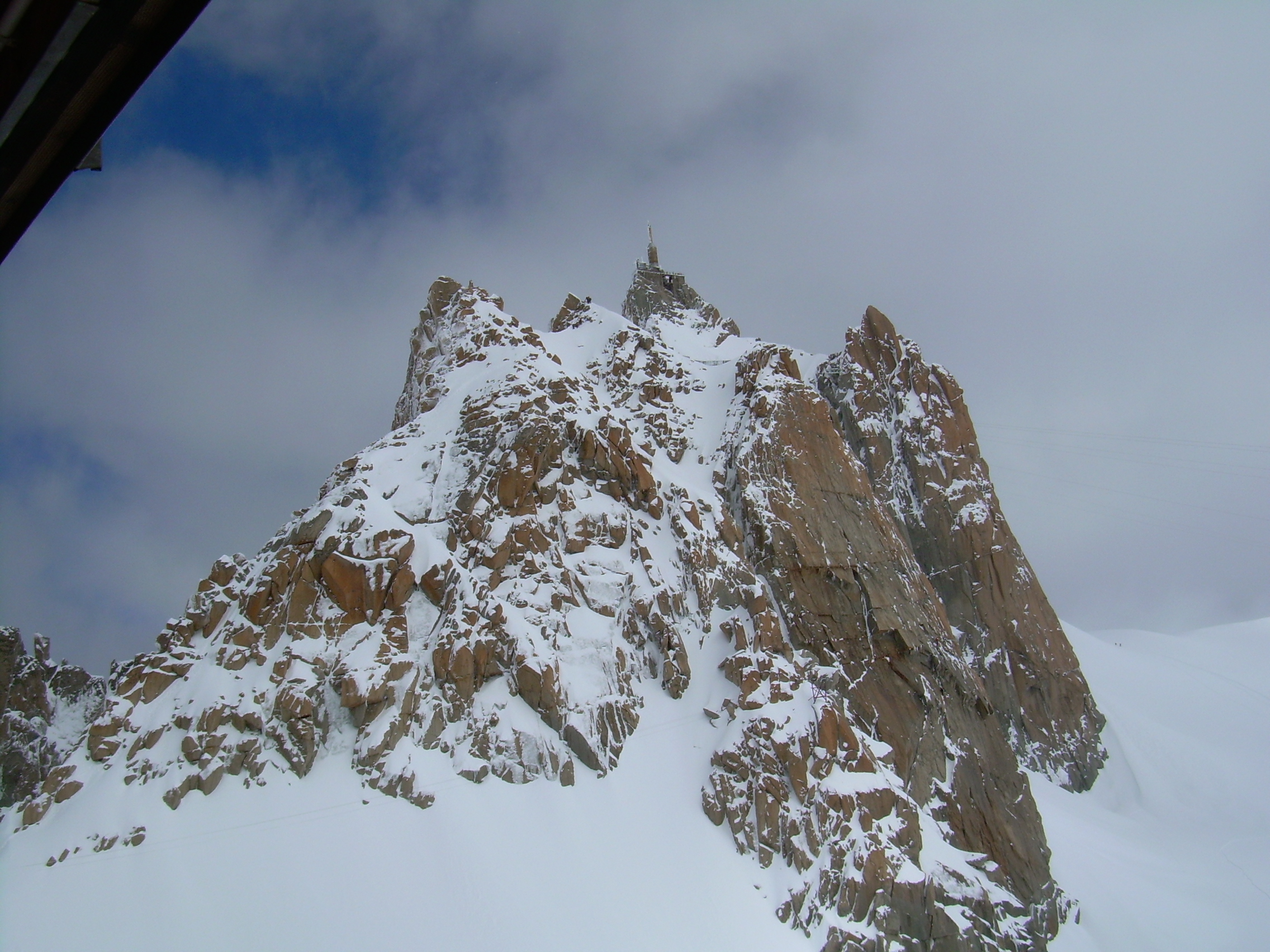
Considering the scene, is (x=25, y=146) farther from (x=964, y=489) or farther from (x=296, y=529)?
(x=964, y=489)

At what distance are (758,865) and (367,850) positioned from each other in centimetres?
1738

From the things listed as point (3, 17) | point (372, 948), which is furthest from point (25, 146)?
point (372, 948)

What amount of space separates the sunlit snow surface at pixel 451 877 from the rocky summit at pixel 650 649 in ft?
2.49

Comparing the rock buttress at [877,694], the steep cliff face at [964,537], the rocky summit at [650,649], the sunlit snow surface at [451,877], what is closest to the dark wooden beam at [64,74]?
the sunlit snow surface at [451,877]

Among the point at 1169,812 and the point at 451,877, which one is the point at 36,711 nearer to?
the point at 451,877

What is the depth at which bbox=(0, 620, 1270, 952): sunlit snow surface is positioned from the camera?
85.6 feet

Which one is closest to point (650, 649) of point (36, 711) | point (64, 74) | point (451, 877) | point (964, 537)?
point (451, 877)

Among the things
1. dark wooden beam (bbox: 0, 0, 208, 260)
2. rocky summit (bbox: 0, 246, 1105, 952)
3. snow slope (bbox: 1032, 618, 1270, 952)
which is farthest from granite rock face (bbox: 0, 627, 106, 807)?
snow slope (bbox: 1032, 618, 1270, 952)

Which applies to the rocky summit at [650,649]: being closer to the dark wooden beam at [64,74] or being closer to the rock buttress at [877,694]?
the rock buttress at [877,694]

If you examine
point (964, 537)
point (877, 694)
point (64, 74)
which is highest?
point (964, 537)

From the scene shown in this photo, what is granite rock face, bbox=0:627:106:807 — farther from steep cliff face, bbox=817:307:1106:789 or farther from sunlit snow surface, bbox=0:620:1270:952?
steep cliff face, bbox=817:307:1106:789

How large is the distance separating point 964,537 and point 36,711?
69974mm

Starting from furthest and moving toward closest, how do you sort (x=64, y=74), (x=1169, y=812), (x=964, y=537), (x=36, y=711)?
1. (x=964, y=537)
2. (x=1169, y=812)
3. (x=36, y=711)
4. (x=64, y=74)

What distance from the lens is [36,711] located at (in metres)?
48.9
